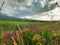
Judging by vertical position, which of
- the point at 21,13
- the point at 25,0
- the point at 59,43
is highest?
the point at 25,0

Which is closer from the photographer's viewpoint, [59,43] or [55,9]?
[59,43]

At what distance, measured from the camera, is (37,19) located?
3305mm

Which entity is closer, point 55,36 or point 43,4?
point 55,36

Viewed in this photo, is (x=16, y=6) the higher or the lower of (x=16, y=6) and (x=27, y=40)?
the higher

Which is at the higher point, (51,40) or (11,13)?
(11,13)

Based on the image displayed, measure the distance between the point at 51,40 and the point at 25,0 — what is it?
3.68 feet

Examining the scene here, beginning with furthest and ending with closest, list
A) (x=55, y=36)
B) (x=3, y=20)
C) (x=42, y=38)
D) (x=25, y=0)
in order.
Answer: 1. (x=3, y=20)
2. (x=25, y=0)
3. (x=55, y=36)
4. (x=42, y=38)

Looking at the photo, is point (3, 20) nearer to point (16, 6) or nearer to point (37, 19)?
point (16, 6)

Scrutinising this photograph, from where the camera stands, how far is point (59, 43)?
216cm

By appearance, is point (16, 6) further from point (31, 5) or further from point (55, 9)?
point (55, 9)

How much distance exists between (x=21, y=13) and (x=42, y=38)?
1.23 meters

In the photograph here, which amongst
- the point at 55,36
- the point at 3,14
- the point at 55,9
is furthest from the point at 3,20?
the point at 55,36

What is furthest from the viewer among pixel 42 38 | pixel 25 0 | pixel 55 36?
pixel 25 0

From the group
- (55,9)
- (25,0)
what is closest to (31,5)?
(25,0)
